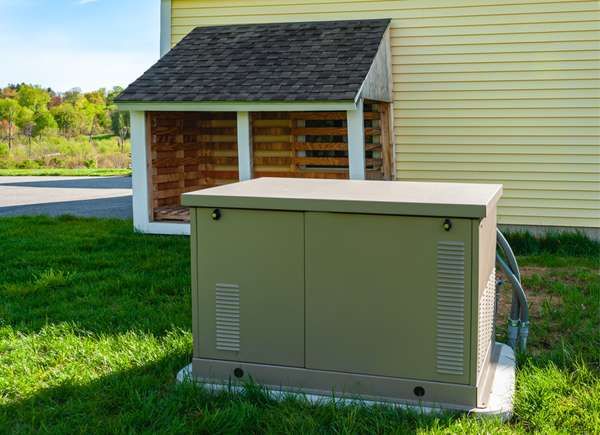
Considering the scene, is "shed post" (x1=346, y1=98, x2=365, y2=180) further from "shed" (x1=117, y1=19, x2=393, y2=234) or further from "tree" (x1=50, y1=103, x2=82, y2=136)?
"tree" (x1=50, y1=103, x2=82, y2=136)

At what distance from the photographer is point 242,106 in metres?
10.3

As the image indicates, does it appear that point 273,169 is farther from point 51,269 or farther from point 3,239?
point 51,269

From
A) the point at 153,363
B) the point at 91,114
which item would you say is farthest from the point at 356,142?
the point at 91,114

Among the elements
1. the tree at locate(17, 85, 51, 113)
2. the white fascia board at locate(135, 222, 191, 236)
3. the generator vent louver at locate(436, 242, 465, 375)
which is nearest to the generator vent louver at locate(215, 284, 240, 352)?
the generator vent louver at locate(436, 242, 465, 375)

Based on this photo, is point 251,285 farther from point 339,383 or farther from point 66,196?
point 66,196

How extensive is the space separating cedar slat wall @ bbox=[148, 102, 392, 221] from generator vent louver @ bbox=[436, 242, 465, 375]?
7502 millimetres

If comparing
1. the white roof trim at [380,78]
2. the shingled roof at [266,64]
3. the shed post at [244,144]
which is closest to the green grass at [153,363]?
the shed post at [244,144]

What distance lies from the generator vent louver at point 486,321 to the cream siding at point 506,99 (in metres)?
6.27

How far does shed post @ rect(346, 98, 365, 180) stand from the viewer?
9.98 meters

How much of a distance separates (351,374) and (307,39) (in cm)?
799

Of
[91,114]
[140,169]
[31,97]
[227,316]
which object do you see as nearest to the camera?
[227,316]

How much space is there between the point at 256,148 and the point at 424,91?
3.44 m

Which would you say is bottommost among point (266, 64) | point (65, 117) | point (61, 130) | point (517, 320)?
point (517, 320)

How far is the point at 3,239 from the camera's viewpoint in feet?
34.6
